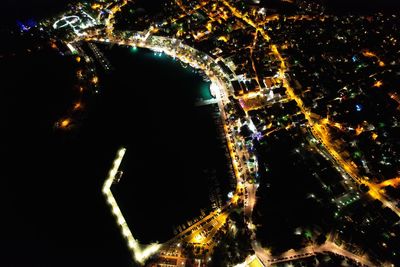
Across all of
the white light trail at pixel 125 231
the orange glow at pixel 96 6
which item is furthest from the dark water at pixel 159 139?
the orange glow at pixel 96 6

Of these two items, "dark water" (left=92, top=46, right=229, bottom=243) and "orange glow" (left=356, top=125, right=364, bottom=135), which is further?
"orange glow" (left=356, top=125, right=364, bottom=135)

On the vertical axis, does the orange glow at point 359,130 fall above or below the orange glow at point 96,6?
below

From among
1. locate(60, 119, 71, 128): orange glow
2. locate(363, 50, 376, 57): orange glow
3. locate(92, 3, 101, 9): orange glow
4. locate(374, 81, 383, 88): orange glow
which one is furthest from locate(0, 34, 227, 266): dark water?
locate(363, 50, 376, 57): orange glow

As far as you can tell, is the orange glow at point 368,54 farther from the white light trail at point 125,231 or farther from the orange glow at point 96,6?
the orange glow at point 96,6

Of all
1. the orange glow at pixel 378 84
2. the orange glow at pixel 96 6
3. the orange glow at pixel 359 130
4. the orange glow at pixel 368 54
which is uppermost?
the orange glow at pixel 96 6

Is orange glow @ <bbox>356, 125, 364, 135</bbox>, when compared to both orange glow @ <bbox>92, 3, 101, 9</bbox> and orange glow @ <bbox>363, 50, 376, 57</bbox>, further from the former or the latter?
orange glow @ <bbox>92, 3, 101, 9</bbox>

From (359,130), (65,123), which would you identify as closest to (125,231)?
(65,123)

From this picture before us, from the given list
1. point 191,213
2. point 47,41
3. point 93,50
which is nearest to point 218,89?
point 191,213

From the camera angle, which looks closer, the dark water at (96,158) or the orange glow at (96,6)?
the dark water at (96,158)

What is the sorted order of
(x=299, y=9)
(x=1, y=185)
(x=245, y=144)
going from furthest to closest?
1. (x=299, y=9)
2. (x=245, y=144)
3. (x=1, y=185)

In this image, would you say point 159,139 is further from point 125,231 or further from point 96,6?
point 96,6

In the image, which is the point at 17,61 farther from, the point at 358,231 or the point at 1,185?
the point at 358,231
